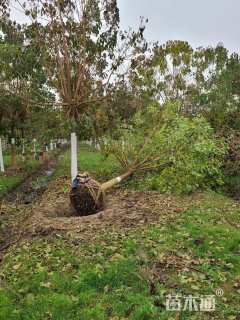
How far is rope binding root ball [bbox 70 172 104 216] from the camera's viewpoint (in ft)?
35.7

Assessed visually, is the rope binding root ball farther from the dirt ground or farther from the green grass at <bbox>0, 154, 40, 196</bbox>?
the green grass at <bbox>0, 154, 40, 196</bbox>

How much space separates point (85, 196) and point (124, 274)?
4.78 m

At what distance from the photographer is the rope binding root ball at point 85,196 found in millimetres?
10867

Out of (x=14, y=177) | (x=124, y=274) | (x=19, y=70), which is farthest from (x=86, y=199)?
(x=14, y=177)

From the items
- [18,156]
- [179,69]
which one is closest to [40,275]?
[18,156]

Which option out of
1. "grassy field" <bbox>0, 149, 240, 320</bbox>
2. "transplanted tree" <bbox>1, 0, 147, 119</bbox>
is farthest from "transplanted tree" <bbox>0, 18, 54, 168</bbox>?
"grassy field" <bbox>0, 149, 240, 320</bbox>

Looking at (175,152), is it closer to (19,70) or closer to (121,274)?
(19,70)

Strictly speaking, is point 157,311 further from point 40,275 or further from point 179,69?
point 179,69

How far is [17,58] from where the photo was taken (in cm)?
1563

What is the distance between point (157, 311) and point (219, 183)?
33.1ft

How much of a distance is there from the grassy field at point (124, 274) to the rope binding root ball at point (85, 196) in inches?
103

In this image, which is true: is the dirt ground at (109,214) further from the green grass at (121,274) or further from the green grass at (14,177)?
the green grass at (14,177)

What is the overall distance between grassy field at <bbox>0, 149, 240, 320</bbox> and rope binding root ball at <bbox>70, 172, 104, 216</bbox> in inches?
103

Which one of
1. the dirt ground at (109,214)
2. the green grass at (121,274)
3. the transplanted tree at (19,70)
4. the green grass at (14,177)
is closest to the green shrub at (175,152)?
the dirt ground at (109,214)
